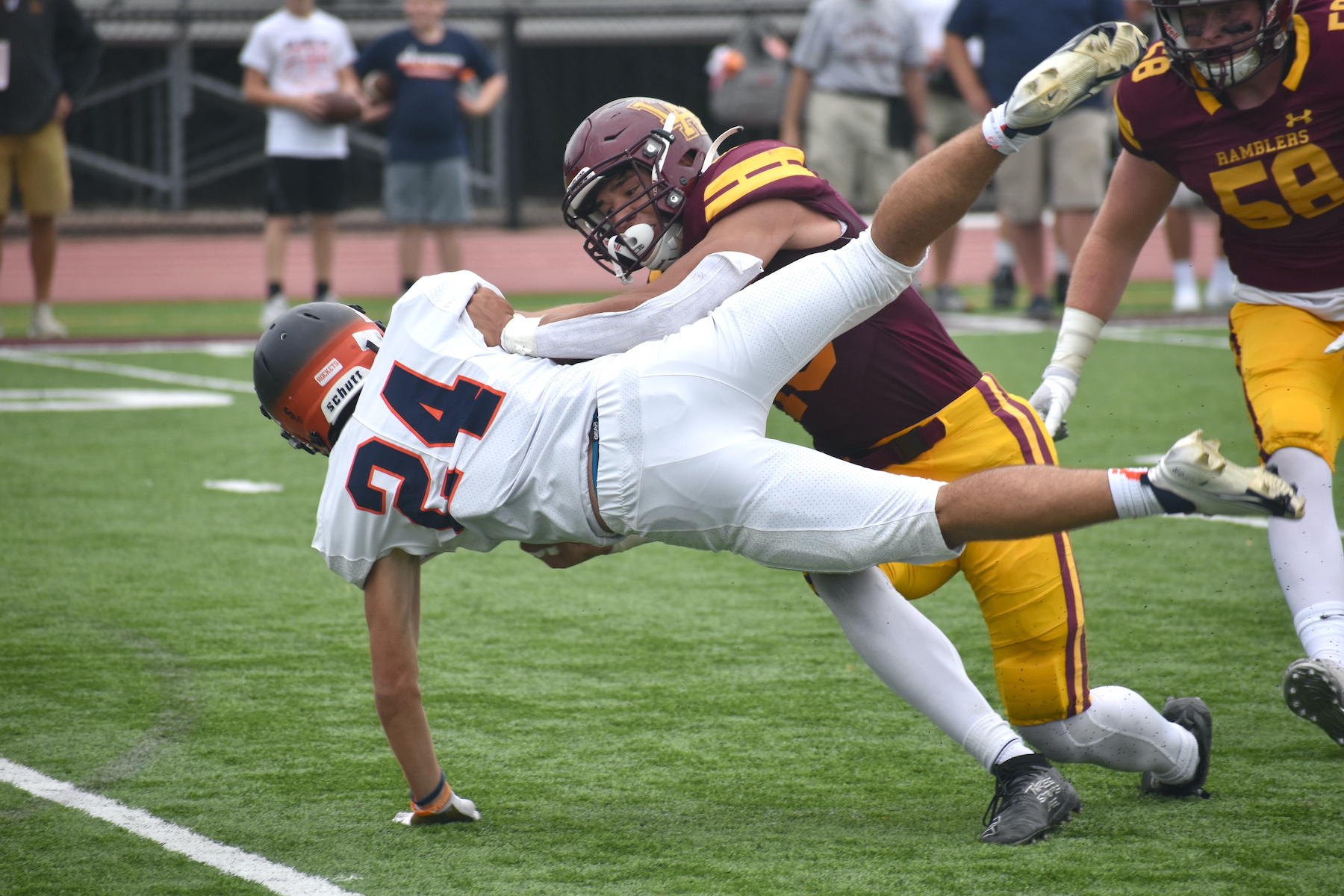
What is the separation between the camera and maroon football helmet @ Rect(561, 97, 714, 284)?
9.51ft

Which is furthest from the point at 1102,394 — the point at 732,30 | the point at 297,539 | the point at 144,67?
the point at 144,67

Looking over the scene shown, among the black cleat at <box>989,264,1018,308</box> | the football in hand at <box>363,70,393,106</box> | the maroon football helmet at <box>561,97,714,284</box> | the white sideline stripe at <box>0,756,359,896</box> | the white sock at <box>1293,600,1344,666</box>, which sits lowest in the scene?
the black cleat at <box>989,264,1018,308</box>

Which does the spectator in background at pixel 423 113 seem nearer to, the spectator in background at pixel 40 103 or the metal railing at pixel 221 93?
the spectator in background at pixel 40 103

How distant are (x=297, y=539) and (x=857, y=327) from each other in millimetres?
2732

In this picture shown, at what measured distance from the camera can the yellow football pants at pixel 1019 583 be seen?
9.00ft

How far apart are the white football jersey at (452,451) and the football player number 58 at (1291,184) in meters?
1.46

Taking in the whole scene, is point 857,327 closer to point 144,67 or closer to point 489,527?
point 489,527

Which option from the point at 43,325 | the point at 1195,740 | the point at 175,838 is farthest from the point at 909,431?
the point at 43,325

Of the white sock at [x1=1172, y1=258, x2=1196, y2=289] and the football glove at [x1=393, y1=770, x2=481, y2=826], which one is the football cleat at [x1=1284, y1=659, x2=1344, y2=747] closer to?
the football glove at [x1=393, y1=770, x2=481, y2=826]

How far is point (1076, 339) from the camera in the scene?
3326 millimetres

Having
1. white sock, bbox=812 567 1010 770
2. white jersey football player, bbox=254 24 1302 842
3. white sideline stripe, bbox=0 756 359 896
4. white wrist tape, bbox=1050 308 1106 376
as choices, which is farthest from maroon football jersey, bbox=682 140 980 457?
white sideline stripe, bbox=0 756 359 896

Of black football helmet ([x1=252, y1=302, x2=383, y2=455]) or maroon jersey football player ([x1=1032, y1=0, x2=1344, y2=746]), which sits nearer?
black football helmet ([x1=252, y1=302, x2=383, y2=455])

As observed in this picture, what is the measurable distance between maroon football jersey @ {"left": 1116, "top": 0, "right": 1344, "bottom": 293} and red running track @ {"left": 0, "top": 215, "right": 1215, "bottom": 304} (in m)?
9.36

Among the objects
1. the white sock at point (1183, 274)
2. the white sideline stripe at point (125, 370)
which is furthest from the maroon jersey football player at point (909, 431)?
the white sock at point (1183, 274)
